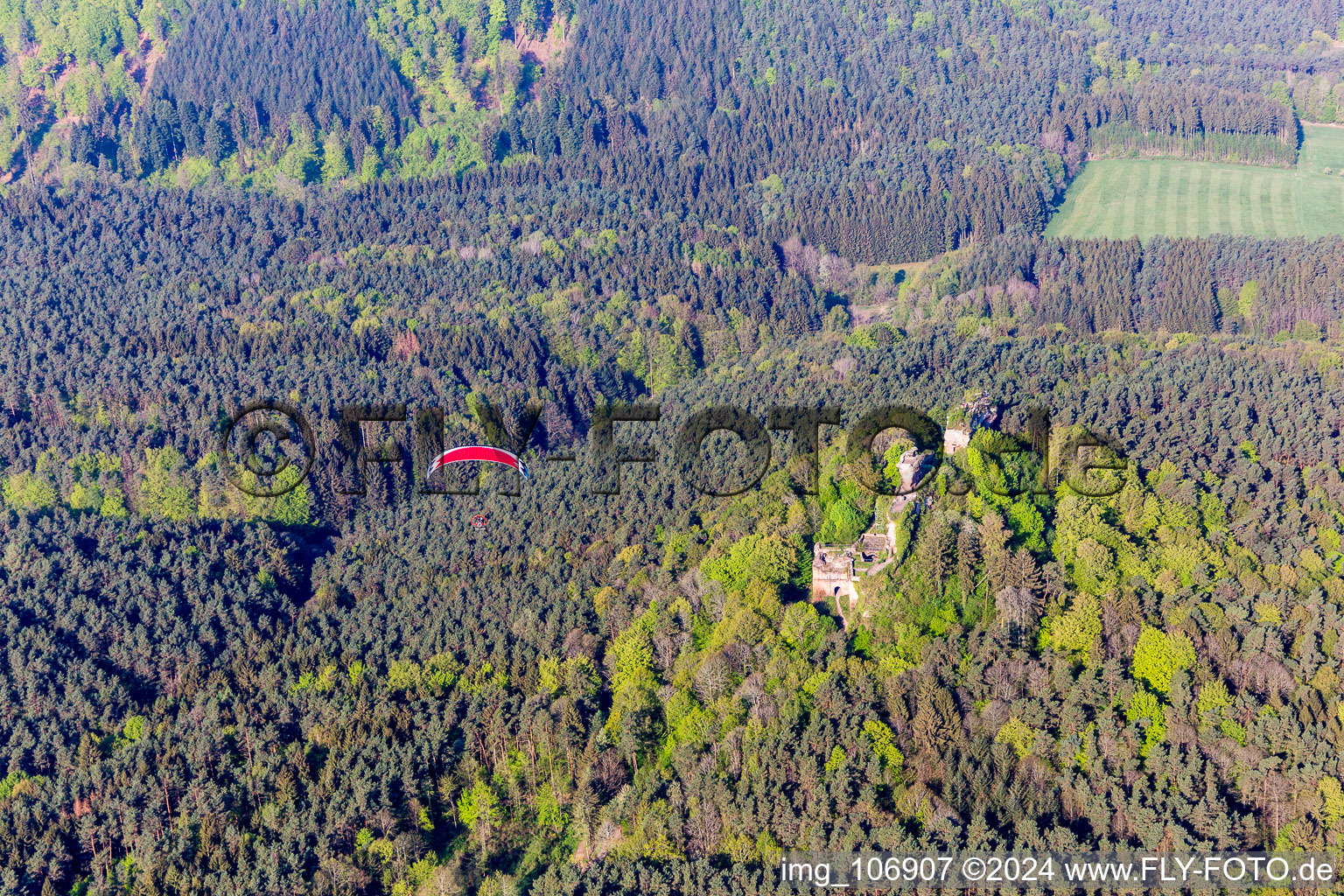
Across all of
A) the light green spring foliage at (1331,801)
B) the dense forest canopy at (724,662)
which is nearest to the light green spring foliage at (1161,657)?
the dense forest canopy at (724,662)

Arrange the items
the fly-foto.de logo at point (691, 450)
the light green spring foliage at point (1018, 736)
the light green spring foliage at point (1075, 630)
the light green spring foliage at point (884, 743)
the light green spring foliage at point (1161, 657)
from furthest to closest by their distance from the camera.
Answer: the fly-foto.de logo at point (691, 450) → the light green spring foliage at point (1075, 630) → the light green spring foliage at point (1161, 657) → the light green spring foliage at point (884, 743) → the light green spring foliage at point (1018, 736)

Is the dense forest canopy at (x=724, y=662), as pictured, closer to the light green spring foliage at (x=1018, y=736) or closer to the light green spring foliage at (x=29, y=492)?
the light green spring foliage at (x=1018, y=736)

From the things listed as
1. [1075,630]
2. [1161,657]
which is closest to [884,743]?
[1075,630]

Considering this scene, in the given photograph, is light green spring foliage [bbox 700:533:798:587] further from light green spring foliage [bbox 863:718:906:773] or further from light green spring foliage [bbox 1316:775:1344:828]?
light green spring foliage [bbox 1316:775:1344:828]

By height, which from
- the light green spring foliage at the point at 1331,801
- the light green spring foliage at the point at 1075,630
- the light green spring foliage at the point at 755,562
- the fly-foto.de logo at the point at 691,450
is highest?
the fly-foto.de logo at the point at 691,450

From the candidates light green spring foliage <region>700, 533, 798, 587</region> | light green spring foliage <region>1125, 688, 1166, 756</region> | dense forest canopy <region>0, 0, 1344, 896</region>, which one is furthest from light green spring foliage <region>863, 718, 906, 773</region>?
light green spring foliage <region>700, 533, 798, 587</region>

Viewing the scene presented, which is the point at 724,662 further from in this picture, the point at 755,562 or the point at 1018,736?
the point at 1018,736

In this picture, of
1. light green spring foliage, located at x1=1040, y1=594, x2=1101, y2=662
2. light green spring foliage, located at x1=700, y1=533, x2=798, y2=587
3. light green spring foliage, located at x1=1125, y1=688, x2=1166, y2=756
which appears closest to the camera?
light green spring foliage, located at x1=1125, y1=688, x2=1166, y2=756
